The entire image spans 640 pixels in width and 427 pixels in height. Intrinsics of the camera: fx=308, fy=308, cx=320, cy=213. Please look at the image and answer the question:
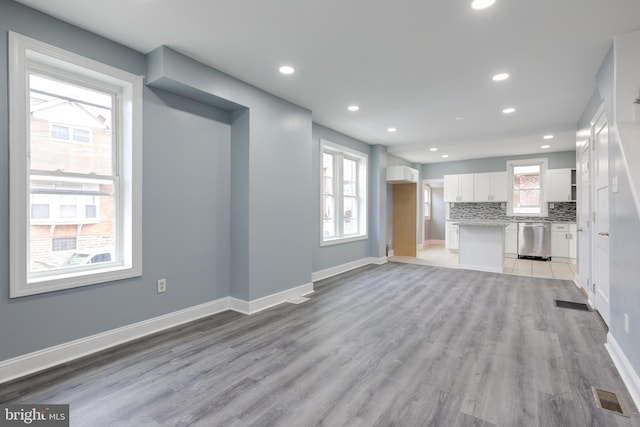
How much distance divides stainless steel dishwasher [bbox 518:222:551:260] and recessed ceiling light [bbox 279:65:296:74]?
711 cm

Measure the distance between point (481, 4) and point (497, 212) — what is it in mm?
7367

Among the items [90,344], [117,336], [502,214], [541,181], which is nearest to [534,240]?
[502,214]

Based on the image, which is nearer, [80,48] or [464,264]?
[80,48]

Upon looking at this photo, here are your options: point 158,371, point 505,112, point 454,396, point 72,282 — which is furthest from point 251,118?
point 505,112

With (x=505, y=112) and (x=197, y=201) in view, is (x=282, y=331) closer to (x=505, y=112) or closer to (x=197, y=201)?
(x=197, y=201)

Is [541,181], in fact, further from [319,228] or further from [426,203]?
[319,228]

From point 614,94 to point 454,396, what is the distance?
9.15 ft

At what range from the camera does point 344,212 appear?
6.23 meters

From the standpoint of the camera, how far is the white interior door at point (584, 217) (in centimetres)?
411

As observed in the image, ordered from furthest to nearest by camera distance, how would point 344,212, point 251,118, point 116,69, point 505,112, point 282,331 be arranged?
point 344,212 → point 505,112 → point 251,118 → point 282,331 → point 116,69

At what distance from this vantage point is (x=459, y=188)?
867 cm

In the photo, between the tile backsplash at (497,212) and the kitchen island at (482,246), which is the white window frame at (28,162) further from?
the tile backsplash at (497,212)

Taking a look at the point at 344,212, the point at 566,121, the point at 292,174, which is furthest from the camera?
the point at 344,212

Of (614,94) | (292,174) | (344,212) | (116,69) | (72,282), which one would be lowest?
(72,282)
